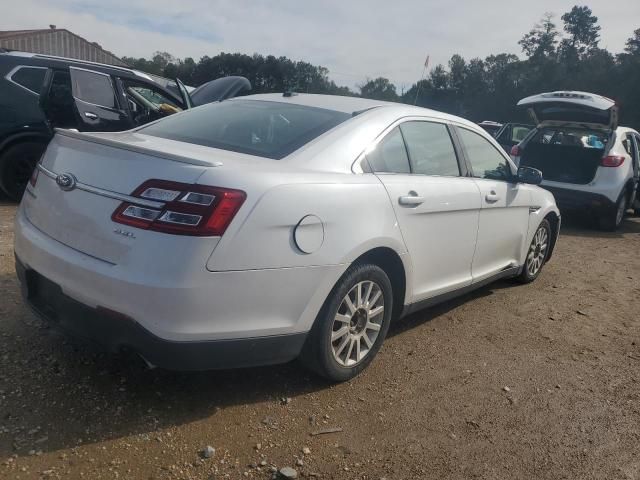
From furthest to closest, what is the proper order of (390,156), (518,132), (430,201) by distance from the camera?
1. (518,132)
2. (430,201)
3. (390,156)

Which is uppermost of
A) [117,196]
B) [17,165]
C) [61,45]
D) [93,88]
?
[61,45]

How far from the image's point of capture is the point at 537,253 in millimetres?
5508

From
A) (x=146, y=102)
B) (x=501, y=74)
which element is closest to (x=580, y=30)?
(x=501, y=74)

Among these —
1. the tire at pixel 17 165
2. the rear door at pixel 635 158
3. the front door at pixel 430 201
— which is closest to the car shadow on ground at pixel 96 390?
the front door at pixel 430 201

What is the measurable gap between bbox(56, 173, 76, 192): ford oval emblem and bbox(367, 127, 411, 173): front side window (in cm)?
151

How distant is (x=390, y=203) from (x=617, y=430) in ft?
5.49

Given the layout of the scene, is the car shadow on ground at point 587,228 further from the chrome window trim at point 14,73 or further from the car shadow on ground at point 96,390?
the chrome window trim at point 14,73

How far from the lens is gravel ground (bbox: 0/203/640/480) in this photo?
243 centimetres

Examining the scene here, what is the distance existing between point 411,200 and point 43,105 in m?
5.23

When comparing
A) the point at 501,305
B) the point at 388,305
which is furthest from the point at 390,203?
the point at 501,305

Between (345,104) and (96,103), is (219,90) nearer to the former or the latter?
(96,103)

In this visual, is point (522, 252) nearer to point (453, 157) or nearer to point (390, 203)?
point (453, 157)

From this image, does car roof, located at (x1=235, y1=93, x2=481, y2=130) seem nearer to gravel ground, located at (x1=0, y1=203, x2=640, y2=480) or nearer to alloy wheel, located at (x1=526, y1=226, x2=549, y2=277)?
gravel ground, located at (x1=0, y1=203, x2=640, y2=480)

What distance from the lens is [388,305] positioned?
3.30 metres
